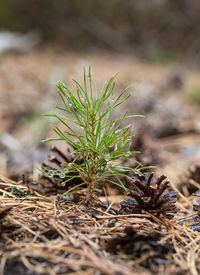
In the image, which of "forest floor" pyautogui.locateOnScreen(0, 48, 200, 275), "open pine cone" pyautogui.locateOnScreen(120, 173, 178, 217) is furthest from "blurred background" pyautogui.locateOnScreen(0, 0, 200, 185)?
"open pine cone" pyautogui.locateOnScreen(120, 173, 178, 217)

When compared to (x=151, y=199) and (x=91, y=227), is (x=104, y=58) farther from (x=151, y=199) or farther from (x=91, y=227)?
(x=91, y=227)

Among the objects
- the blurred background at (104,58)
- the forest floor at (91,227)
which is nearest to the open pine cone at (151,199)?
the forest floor at (91,227)

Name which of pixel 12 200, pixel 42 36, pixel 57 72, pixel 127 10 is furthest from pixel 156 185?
pixel 127 10

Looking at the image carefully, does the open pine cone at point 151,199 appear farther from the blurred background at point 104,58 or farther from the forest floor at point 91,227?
the blurred background at point 104,58

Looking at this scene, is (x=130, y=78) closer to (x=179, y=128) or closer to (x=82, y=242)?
(x=179, y=128)

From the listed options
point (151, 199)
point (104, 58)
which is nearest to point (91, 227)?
point (151, 199)

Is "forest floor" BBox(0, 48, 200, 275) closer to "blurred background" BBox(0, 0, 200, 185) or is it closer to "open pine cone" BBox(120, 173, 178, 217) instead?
"open pine cone" BBox(120, 173, 178, 217)
